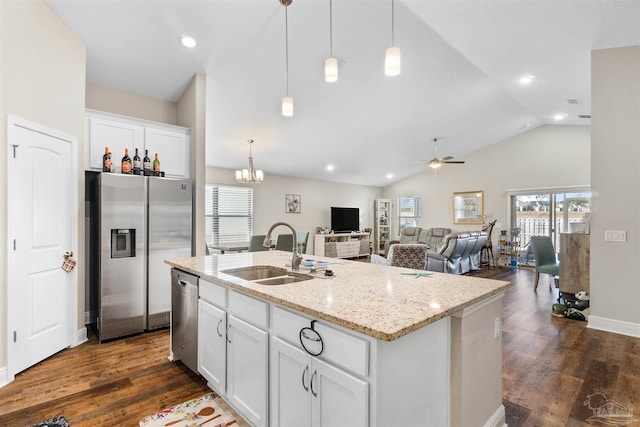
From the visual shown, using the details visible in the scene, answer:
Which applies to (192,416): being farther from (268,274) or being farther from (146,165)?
(146,165)

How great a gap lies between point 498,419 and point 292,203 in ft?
23.8

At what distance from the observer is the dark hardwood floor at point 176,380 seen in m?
2.06

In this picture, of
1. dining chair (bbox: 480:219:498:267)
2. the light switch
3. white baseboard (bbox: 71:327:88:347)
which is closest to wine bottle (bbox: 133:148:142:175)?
white baseboard (bbox: 71:327:88:347)

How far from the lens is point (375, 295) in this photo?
63.2 inches

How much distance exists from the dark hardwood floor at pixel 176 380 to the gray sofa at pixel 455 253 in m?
2.92

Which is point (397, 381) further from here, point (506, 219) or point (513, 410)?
point (506, 219)

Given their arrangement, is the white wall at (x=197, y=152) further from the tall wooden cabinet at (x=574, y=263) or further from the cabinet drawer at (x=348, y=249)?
the cabinet drawer at (x=348, y=249)

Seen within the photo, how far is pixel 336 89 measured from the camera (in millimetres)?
4688

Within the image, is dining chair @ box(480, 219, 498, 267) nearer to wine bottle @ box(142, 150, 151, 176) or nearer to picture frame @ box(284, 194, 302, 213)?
picture frame @ box(284, 194, 302, 213)

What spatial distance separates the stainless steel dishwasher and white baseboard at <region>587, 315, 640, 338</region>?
422 cm

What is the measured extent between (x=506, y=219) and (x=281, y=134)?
6.31 metres

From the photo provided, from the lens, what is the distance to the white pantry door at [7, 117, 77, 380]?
252cm

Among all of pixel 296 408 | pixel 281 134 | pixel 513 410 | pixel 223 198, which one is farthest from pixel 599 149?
pixel 223 198

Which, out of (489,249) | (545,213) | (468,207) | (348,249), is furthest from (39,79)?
(545,213)
